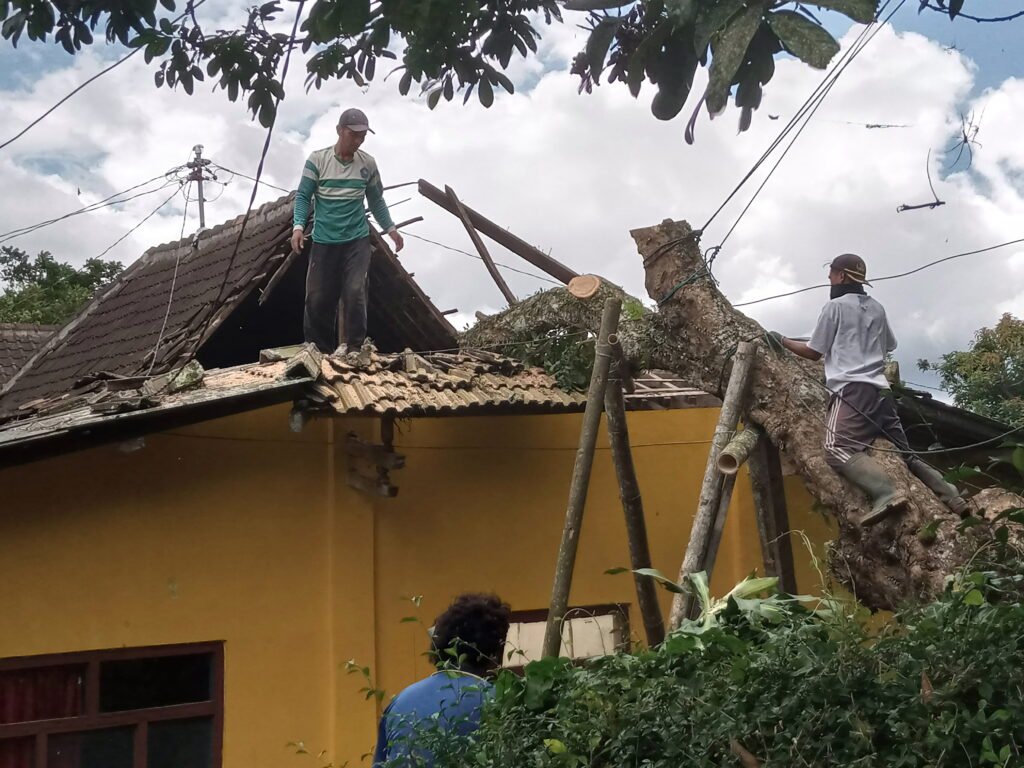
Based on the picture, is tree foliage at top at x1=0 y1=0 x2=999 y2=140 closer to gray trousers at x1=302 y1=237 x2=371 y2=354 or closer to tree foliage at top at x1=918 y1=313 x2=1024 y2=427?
gray trousers at x1=302 y1=237 x2=371 y2=354

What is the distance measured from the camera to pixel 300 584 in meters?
6.64

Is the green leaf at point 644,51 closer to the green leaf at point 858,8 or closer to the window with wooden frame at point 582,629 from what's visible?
the green leaf at point 858,8

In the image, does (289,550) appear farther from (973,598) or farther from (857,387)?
(973,598)

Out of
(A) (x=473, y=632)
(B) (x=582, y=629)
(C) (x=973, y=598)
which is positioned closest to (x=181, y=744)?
(B) (x=582, y=629)

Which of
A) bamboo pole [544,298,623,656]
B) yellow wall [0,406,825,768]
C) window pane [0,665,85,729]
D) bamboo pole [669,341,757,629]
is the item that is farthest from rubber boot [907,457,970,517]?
window pane [0,665,85,729]

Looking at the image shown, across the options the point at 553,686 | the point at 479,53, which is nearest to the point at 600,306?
the point at 479,53

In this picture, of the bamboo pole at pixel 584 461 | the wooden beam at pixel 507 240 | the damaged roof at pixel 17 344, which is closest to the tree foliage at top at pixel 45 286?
the damaged roof at pixel 17 344

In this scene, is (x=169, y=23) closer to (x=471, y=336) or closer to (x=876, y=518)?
(x=876, y=518)

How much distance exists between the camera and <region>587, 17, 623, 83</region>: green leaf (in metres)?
3.54

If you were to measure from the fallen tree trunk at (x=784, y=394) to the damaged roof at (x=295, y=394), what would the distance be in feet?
2.11

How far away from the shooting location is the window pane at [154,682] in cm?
604

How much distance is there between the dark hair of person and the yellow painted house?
155 cm

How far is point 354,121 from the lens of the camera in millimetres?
7949

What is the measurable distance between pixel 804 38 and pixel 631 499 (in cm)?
347
